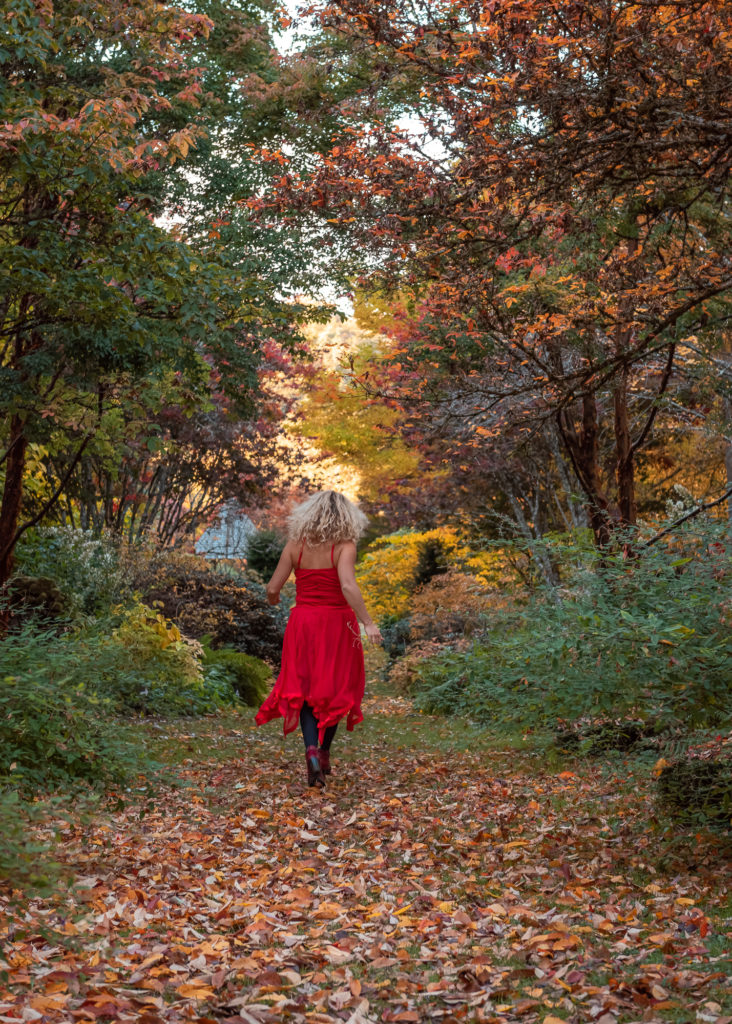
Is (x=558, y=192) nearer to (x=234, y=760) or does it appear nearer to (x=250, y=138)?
(x=234, y=760)

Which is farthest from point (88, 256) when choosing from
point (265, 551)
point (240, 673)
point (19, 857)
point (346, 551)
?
point (265, 551)

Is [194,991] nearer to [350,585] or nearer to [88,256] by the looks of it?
[350,585]

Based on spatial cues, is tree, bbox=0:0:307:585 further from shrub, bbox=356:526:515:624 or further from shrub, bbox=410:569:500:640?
shrub, bbox=356:526:515:624

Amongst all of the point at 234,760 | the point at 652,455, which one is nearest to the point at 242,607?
the point at 234,760

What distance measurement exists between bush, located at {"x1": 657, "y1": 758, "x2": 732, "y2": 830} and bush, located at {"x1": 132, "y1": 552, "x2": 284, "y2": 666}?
8.11 m

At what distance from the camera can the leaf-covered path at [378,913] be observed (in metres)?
3.02

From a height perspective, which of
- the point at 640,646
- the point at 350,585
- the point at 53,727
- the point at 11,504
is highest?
the point at 11,504

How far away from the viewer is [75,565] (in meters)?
10.7

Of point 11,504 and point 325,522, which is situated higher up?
point 11,504

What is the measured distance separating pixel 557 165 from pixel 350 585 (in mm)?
2853

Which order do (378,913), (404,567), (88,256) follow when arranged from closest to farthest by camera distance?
(378,913), (88,256), (404,567)

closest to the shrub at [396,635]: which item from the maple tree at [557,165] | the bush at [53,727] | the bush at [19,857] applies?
the maple tree at [557,165]

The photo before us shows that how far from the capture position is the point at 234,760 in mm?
7770

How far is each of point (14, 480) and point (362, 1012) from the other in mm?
7494
